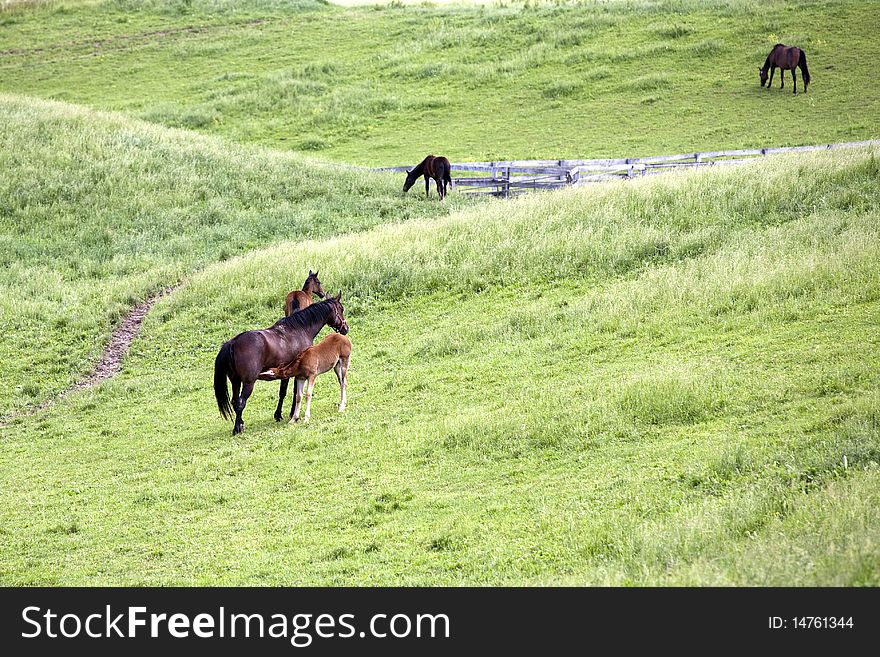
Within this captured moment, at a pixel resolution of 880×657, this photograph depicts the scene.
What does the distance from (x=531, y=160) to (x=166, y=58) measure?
33.3 metres

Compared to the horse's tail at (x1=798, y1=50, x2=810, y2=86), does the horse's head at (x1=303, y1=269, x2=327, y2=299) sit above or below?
below

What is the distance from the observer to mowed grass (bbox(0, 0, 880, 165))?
41.0 meters

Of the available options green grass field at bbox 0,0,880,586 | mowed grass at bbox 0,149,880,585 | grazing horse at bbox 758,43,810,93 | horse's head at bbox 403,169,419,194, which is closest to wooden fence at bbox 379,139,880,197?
horse's head at bbox 403,169,419,194

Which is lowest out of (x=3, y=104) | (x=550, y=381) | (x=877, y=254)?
(x=550, y=381)

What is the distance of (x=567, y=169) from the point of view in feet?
112

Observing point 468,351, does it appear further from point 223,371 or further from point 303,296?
point 223,371

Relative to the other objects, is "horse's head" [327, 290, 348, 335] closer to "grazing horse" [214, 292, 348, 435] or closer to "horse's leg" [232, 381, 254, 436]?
"grazing horse" [214, 292, 348, 435]

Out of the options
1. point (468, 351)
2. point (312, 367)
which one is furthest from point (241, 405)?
point (468, 351)

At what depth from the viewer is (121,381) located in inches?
792

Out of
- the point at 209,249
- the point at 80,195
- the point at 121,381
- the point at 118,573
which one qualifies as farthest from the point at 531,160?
the point at 118,573

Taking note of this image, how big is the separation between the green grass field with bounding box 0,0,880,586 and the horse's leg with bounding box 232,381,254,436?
0.31 m

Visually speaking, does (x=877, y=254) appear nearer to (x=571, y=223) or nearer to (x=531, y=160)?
(x=571, y=223)

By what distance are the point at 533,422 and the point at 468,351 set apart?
5224 millimetres

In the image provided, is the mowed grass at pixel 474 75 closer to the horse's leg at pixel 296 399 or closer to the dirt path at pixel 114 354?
the dirt path at pixel 114 354
